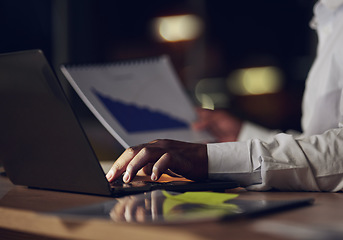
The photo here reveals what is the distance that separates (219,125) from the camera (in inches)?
67.1

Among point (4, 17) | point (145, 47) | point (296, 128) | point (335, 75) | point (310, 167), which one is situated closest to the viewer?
point (310, 167)

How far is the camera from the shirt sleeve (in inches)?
32.5

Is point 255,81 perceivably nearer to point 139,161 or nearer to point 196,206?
point 139,161

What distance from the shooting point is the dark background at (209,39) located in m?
4.72

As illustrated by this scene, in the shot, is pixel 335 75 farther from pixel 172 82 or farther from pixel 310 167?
pixel 310 167

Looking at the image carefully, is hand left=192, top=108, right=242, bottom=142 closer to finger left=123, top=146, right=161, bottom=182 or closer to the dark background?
finger left=123, top=146, right=161, bottom=182

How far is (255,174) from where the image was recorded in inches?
33.6

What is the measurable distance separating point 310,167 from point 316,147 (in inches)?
1.7

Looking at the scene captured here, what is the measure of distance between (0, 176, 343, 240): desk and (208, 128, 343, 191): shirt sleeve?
0.12 metres

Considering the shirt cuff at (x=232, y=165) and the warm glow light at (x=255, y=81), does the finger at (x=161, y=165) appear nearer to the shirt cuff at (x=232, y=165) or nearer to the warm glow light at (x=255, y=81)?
the shirt cuff at (x=232, y=165)

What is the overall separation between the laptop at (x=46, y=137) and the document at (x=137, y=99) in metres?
0.24

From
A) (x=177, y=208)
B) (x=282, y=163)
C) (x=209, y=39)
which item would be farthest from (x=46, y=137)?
(x=209, y=39)

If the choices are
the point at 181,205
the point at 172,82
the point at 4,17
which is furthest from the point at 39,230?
the point at 4,17

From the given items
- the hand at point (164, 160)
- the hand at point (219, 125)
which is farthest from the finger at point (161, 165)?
the hand at point (219, 125)
